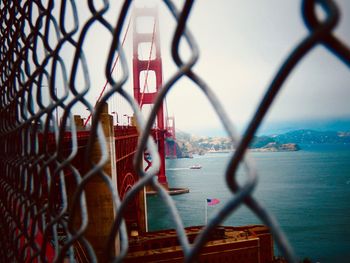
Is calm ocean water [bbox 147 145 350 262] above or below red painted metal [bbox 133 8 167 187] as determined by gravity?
below

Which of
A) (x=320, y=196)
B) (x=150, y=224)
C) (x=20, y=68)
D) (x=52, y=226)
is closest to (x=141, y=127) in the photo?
(x=52, y=226)

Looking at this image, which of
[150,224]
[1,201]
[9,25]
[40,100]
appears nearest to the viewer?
[40,100]

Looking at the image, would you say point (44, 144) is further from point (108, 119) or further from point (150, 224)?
point (150, 224)

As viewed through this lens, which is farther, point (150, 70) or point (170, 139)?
point (170, 139)

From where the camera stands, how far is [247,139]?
0.26m

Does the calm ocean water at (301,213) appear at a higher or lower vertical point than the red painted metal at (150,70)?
lower

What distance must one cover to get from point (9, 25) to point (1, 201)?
128 centimetres

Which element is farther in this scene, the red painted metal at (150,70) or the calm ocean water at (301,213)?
the red painted metal at (150,70)

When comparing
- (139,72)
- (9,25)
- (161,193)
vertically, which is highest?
(139,72)

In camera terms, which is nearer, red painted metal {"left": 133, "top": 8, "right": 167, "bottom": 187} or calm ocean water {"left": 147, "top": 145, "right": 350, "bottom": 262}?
calm ocean water {"left": 147, "top": 145, "right": 350, "bottom": 262}

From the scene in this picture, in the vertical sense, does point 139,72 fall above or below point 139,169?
above

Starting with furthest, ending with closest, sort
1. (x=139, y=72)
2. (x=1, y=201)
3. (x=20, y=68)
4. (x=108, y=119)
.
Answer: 1. (x=139, y=72)
2. (x=108, y=119)
3. (x=1, y=201)
4. (x=20, y=68)

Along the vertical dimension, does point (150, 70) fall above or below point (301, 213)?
above

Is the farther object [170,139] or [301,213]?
[170,139]
